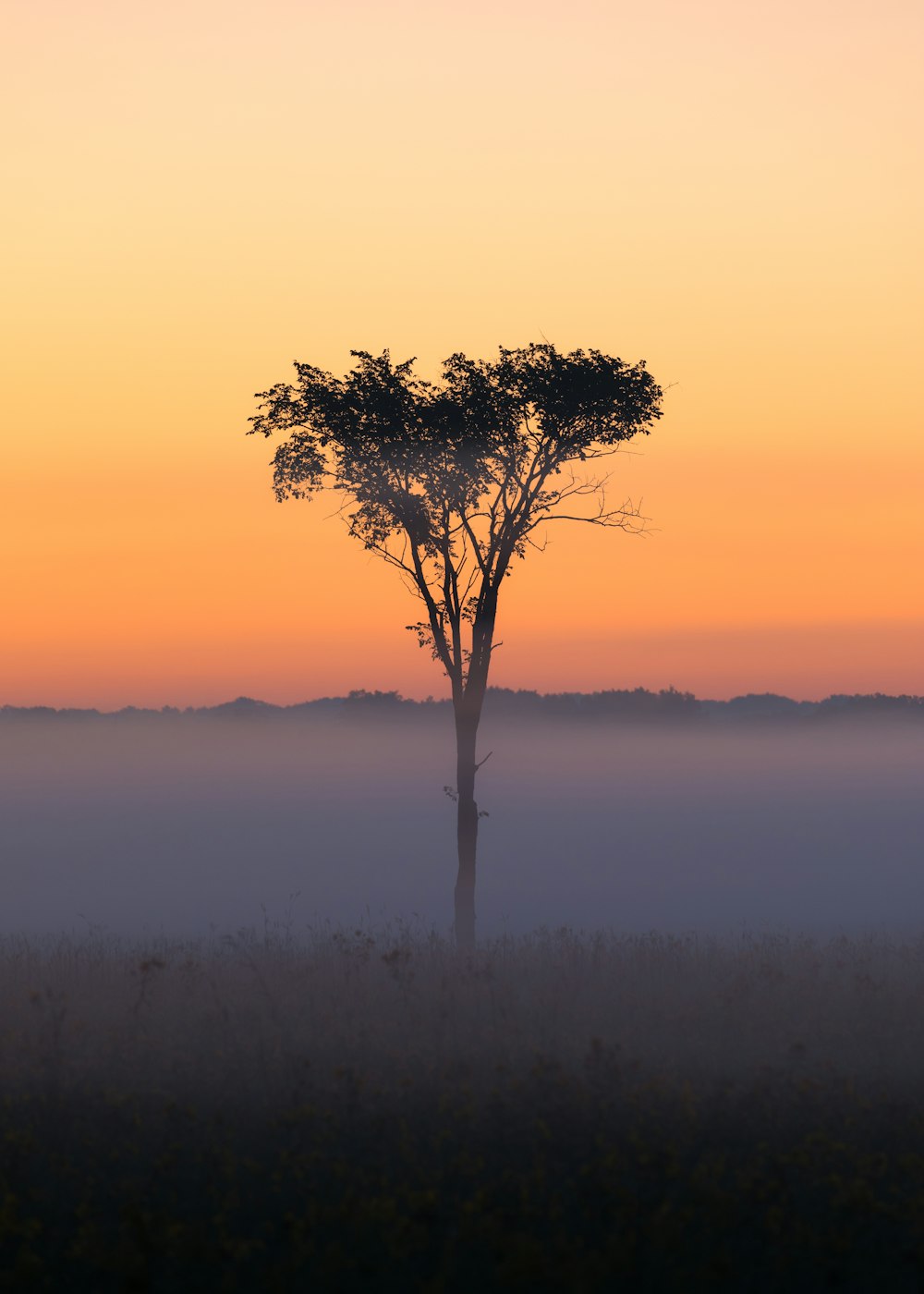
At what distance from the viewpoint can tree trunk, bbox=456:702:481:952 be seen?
84.6 feet

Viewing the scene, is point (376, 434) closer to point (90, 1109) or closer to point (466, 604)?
point (466, 604)

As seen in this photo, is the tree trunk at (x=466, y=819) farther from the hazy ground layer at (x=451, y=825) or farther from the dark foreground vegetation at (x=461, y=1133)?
the dark foreground vegetation at (x=461, y=1133)

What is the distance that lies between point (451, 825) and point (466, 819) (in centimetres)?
5677

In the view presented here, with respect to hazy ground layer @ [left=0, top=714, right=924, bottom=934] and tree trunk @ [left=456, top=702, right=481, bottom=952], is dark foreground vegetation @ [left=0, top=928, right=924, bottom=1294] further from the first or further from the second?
hazy ground layer @ [left=0, top=714, right=924, bottom=934]

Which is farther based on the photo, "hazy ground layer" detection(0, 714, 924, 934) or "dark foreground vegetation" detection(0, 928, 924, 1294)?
"hazy ground layer" detection(0, 714, 924, 934)

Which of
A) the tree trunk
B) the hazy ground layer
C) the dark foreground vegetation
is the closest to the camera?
the dark foreground vegetation

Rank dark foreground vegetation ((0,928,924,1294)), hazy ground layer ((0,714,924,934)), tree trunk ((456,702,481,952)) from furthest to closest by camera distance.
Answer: hazy ground layer ((0,714,924,934)) < tree trunk ((456,702,481,952)) < dark foreground vegetation ((0,928,924,1294))

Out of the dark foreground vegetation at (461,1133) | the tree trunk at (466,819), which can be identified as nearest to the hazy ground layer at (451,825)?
the tree trunk at (466,819)

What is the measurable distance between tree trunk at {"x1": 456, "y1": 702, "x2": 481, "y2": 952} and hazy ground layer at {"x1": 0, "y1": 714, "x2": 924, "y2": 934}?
8.15 feet

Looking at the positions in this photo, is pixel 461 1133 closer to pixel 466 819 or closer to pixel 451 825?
pixel 466 819

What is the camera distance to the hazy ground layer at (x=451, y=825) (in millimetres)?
61188

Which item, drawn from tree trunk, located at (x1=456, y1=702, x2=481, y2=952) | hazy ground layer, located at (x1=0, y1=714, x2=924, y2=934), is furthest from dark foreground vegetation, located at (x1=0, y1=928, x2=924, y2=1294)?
hazy ground layer, located at (x1=0, y1=714, x2=924, y2=934)

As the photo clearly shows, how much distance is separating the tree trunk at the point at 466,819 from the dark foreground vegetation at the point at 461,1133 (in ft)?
18.0

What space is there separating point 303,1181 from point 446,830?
7244 cm
